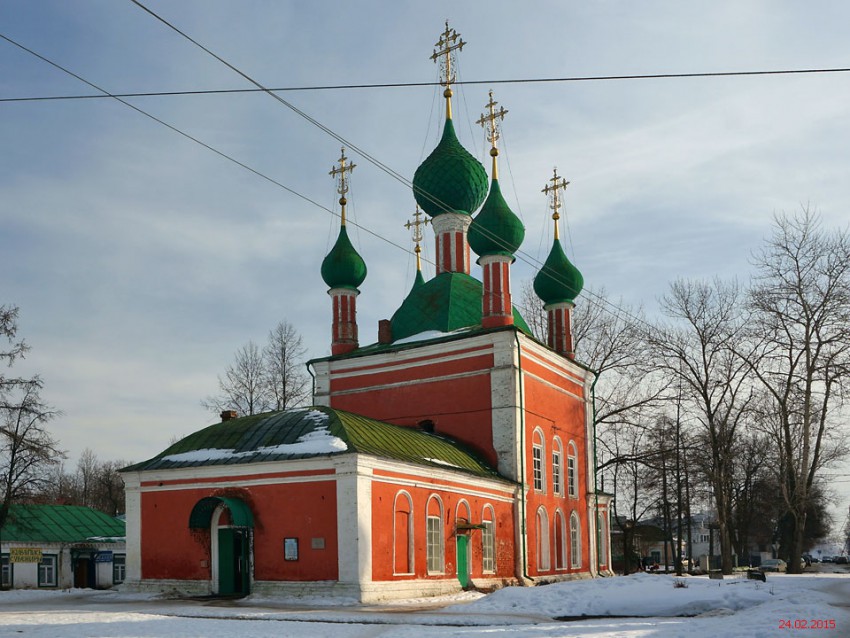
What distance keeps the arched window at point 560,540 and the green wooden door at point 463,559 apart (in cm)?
545

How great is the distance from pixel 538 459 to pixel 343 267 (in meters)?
7.97

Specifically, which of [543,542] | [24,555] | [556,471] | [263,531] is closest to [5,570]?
[24,555]

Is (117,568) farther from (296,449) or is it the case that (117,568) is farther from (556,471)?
(296,449)

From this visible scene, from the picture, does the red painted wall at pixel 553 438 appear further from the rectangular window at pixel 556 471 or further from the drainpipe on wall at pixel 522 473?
the drainpipe on wall at pixel 522 473

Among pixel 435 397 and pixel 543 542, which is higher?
pixel 435 397

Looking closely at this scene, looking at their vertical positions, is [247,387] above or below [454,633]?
above

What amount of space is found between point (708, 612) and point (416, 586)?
6802mm

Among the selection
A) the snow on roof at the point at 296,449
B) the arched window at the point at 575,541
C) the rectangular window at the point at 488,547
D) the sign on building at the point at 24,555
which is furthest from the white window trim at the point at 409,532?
the sign on building at the point at 24,555

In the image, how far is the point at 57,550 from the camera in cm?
2977

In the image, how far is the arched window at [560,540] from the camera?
26.8 meters

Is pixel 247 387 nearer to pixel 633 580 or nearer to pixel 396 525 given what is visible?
pixel 396 525

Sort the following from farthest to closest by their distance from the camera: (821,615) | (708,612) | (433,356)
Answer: (433,356) < (708,612) < (821,615)

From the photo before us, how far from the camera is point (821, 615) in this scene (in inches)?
534

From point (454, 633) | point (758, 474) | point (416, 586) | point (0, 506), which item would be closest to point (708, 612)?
point (454, 633)
